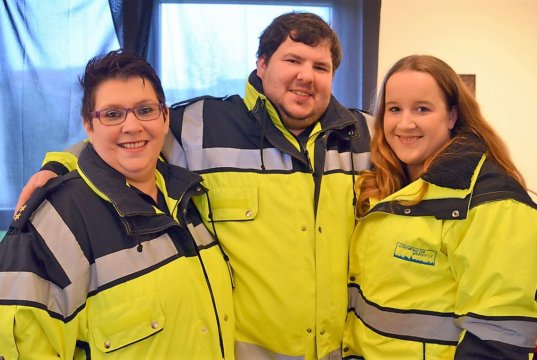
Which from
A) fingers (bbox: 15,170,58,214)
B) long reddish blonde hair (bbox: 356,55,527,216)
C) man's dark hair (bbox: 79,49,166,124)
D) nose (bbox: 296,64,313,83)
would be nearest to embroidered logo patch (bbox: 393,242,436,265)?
long reddish blonde hair (bbox: 356,55,527,216)

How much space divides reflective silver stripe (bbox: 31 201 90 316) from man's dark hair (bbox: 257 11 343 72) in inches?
33.3

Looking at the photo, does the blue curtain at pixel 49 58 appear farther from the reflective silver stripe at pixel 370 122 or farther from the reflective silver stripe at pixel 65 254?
the reflective silver stripe at pixel 65 254

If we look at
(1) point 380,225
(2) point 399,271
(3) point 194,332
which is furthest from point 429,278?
(3) point 194,332

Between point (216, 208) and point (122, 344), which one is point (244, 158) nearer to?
point (216, 208)

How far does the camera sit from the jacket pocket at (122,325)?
104cm

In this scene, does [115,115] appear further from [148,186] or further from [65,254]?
[65,254]

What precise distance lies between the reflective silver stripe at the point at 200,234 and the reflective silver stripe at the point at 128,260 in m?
0.13

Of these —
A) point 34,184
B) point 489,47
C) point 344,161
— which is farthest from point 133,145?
point 489,47

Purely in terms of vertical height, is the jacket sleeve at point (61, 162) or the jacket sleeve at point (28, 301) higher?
the jacket sleeve at point (61, 162)

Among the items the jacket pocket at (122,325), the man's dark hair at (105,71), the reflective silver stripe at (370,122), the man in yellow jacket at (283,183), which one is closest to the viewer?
the jacket pocket at (122,325)

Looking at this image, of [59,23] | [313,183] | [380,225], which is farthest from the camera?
[59,23]

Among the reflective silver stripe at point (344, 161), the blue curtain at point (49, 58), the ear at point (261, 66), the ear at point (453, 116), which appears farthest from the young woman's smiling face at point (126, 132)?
the blue curtain at point (49, 58)

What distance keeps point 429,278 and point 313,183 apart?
439mm

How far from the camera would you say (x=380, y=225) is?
1.26 metres
